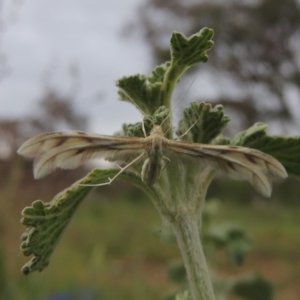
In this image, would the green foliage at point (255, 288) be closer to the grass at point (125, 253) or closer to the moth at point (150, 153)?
the moth at point (150, 153)

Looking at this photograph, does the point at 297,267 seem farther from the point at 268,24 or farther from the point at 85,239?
the point at 268,24

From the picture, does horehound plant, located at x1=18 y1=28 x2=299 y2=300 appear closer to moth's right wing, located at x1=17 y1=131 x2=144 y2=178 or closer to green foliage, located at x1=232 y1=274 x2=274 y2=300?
moth's right wing, located at x1=17 y1=131 x2=144 y2=178

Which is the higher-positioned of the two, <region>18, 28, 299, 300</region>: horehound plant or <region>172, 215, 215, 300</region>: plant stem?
<region>18, 28, 299, 300</region>: horehound plant

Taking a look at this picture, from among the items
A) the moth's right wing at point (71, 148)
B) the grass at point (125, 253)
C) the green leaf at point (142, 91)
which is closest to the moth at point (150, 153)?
the moth's right wing at point (71, 148)

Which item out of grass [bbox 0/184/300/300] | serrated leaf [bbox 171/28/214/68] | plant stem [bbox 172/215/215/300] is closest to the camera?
plant stem [bbox 172/215/215/300]

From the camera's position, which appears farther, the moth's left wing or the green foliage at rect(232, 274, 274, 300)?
the green foliage at rect(232, 274, 274, 300)

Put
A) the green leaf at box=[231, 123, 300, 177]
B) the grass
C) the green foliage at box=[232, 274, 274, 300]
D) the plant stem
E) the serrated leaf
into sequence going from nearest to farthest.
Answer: the plant stem
the serrated leaf
the green leaf at box=[231, 123, 300, 177]
the green foliage at box=[232, 274, 274, 300]
the grass

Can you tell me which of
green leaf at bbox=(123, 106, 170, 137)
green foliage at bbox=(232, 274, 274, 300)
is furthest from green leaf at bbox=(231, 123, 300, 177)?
green foliage at bbox=(232, 274, 274, 300)
